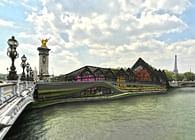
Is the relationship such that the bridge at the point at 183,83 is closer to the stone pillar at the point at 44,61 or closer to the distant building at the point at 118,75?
the distant building at the point at 118,75

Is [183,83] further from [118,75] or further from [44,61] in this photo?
[44,61]

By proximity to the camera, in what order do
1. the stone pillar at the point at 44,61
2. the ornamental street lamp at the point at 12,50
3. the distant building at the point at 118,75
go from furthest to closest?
the distant building at the point at 118,75, the stone pillar at the point at 44,61, the ornamental street lamp at the point at 12,50

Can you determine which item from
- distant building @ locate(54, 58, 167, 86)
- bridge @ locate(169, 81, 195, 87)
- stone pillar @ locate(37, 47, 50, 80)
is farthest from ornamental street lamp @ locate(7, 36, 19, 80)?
bridge @ locate(169, 81, 195, 87)

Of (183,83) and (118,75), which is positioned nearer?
(118,75)

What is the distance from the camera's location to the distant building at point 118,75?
3676 inches

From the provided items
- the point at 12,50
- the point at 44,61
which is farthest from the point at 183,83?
the point at 12,50

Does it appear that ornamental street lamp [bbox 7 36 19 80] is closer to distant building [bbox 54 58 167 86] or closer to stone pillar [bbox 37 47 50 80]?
distant building [bbox 54 58 167 86]

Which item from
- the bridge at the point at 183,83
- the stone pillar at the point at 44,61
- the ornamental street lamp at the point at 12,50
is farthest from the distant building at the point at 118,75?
the ornamental street lamp at the point at 12,50

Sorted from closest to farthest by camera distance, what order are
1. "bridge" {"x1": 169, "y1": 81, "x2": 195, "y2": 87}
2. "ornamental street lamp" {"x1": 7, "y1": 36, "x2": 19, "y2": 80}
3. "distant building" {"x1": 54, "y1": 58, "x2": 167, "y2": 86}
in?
1. "ornamental street lamp" {"x1": 7, "y1": 36, "x2": 19, "y2": 80}
2. "distant building" {"x1": 54, "y1": 58, "x2": 167, "y2": 86}
3. "bridge" {"x1": 169, "y1": 81, "x2": 195, "y2": 87}

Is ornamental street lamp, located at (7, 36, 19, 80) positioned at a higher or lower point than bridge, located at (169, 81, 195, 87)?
higher

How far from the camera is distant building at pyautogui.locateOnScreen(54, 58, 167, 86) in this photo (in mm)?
93369

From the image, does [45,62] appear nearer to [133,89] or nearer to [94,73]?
[94,73]

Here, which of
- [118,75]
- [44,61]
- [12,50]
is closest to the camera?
[12,50]

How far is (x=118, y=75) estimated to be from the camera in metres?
101
